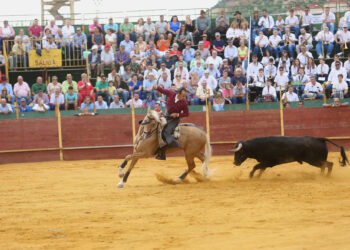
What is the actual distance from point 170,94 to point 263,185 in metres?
2.35

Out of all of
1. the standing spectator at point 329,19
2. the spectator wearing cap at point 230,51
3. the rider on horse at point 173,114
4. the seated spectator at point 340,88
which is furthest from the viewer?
the standing spectator at point 329,19

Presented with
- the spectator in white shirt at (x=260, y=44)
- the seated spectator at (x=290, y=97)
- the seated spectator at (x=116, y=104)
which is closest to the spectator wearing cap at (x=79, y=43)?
the seated spectator at (x=116, y=104)

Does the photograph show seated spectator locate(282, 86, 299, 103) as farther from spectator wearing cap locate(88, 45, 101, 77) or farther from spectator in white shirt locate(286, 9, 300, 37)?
spectator wearing cap locate(88, 45, 101, 77)

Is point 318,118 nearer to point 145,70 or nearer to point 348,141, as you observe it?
point 348,141

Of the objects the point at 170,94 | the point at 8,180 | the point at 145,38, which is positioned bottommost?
the point at 8,180

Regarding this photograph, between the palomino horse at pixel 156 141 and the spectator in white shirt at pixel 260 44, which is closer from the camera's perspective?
the palomino horse at pixel 156 141

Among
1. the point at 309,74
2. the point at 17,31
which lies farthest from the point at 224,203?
the point at 17,31

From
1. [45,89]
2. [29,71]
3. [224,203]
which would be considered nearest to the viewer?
[224,203]

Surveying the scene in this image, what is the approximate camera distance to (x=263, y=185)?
10180 mm

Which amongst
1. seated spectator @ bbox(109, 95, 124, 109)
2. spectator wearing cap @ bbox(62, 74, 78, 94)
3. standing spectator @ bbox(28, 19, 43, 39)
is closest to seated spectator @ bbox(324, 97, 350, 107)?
seated spectator @ bbox(109, 95, 124, 109)

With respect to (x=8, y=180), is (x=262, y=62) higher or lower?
higher

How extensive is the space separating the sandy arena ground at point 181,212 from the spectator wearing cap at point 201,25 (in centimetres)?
898

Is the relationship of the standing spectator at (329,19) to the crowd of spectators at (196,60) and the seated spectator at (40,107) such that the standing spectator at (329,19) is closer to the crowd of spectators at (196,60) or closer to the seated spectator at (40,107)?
the crowd of spectators at (196,60)

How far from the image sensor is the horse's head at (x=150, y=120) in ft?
36.0
